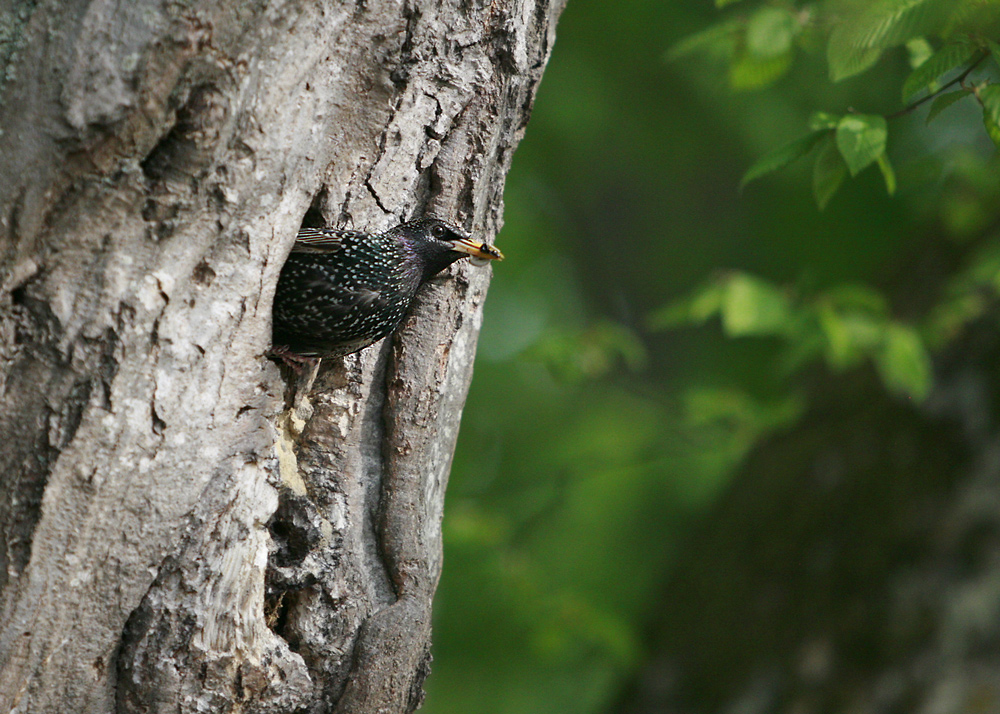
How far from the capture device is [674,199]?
8.42m

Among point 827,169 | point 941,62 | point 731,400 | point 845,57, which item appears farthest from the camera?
point 731,400

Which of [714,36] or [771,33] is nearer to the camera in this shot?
[771,33]

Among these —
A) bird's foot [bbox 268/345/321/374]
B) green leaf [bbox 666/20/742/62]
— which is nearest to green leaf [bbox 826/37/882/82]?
green leaf [bbox 666/20/742/62]

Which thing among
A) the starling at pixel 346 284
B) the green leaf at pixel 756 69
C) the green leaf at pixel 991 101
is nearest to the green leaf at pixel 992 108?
the green leaf at pixel 991 101

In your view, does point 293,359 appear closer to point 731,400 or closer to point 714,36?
point 714,36

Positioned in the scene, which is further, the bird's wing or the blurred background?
the blurred background

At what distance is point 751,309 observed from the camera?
3.96 m

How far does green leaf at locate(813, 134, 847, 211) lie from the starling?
1.10m

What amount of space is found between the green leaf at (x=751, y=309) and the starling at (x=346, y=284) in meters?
2.00

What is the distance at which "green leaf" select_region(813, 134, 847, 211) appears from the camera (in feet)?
7.94

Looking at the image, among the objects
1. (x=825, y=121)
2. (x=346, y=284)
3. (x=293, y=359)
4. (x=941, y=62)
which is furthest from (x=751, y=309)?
(x=293, y=359)

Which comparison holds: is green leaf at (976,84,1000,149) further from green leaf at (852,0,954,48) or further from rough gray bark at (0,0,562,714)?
rough gray bark at (0,0,562,714)

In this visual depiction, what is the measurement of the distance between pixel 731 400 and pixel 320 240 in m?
3.88

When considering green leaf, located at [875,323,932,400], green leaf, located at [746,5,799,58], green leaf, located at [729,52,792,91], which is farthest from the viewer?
green leaf, located at [875,323,932,400]
